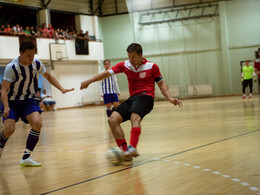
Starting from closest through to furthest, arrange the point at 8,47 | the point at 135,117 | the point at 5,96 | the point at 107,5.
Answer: the point at 5,96 → the point at 135,117 → the point at 8,47 → the point at 107,5

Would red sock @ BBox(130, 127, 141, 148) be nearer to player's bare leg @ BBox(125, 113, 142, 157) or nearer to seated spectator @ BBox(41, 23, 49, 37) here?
player's bare leg @ BBox(125, 113, 142, 157)

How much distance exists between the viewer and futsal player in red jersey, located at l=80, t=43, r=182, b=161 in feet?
16.8

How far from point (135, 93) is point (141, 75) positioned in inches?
10.6

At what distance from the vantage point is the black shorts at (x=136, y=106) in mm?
5164

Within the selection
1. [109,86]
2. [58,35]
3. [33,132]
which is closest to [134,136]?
[33,132]

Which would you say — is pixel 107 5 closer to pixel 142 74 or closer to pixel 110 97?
pixel 110 97

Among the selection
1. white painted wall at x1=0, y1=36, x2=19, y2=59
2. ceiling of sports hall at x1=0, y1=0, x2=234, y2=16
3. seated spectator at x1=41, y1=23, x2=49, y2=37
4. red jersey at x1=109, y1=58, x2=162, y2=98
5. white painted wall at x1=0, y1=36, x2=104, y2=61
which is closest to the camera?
red jersey at x1=109, y1=58, x2=162, y2=98

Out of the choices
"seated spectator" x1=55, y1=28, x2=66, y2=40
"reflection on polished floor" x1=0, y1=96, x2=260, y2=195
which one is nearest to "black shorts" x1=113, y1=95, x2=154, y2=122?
"reflection on polished floor" x1=0, y1=96, x2=260, y2=195

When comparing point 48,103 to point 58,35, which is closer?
point 48,103

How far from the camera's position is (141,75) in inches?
213

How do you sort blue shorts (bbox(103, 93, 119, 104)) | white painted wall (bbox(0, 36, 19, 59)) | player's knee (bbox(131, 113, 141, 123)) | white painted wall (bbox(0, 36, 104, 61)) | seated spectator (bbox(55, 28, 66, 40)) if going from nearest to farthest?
player's knee (bbox(131, 113, 141, 123))
blue shorts (bbox(103, 93, 119, 104))
white painted wall (bbox(0, 36, 19, 59))
white painted wall (bbox(0, 36, 104, 61))
seated spectator (bbox(55, 28, 66, 40))

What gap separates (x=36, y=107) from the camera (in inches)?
211

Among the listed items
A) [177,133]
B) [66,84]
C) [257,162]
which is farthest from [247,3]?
[257,162]

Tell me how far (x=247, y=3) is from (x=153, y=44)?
7.81m
